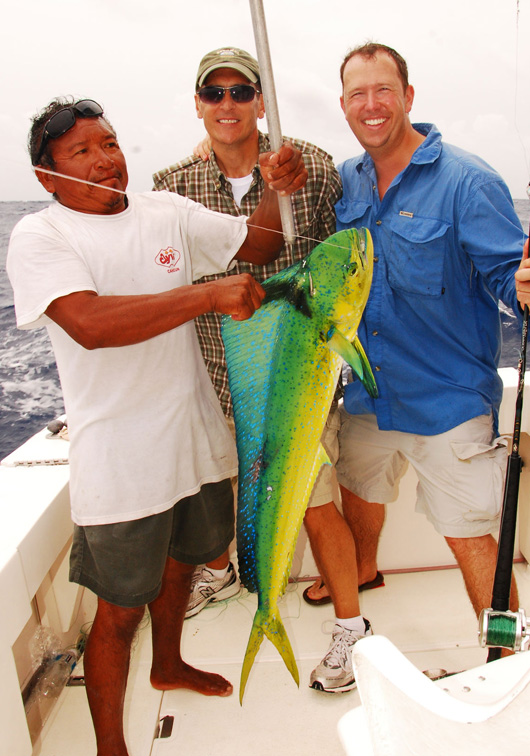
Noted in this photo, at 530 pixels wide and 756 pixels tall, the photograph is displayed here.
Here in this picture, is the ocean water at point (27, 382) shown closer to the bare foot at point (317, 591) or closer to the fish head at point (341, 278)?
the bare foot at point (317, 591)

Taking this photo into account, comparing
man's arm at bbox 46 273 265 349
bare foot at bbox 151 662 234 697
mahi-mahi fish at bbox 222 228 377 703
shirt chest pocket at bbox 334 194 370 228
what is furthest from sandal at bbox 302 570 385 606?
man's arm at bbox 46 273 265 349

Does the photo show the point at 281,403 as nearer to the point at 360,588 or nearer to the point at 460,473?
the point at 460,473

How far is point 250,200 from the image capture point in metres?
2.49

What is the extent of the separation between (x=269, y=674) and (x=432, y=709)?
1517mm

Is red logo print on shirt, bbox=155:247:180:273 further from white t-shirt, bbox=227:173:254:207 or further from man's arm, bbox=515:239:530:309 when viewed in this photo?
man's arm, bbox=515:239:530:309

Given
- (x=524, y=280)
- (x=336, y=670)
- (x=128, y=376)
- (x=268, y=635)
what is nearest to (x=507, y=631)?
(x=268, y=635)

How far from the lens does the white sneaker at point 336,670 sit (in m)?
2.31

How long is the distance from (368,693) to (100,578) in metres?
0.99

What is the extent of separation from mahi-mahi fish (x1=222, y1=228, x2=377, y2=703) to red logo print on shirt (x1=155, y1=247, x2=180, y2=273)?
0.28m

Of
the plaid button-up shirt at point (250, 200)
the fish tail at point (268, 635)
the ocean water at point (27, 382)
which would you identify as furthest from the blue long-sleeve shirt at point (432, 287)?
the ocean water at point (27, 382)

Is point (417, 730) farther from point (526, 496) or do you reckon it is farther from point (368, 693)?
point (526, 496)

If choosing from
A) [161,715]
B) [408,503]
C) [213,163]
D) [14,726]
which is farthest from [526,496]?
[14,726]

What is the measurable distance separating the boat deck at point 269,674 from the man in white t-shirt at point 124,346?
340 mm

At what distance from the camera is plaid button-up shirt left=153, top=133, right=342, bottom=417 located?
2389mm
